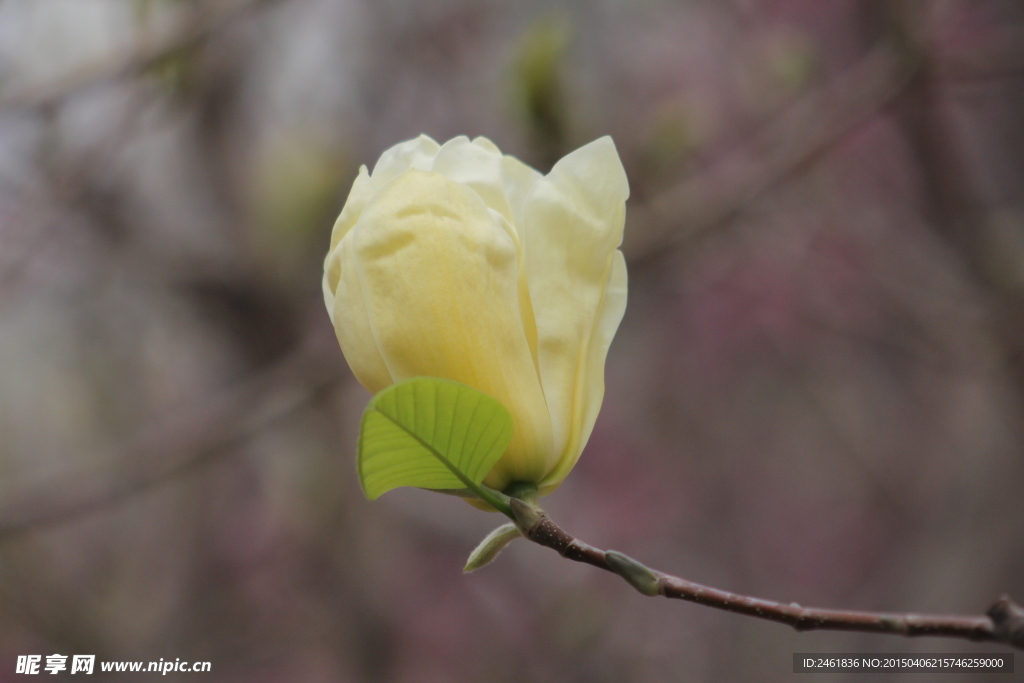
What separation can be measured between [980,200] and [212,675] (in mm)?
2553

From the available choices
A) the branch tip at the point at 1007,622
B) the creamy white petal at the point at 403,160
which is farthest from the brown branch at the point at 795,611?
the creamy white petal at the point at 403,160

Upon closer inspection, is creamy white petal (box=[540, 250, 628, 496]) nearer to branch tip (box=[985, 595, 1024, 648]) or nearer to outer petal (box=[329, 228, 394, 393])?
outer petal (box=[329, 228, 394, 393])

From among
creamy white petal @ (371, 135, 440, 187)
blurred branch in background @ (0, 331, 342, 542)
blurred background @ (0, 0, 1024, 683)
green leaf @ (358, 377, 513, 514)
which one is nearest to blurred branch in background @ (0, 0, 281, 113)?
blurred background @ (0, 0, 1024, 683)

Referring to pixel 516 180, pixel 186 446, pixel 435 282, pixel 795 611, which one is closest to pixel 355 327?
pixel 435 282

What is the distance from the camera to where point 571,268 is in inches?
19.5

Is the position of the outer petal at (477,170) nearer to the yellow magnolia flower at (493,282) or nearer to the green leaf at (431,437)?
the yellow magnolia flower at (493,282)

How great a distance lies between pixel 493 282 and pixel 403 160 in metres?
0.12

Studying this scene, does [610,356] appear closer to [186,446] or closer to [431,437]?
[186,446]

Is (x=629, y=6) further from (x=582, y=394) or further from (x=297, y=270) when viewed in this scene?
(x=582, y=394)

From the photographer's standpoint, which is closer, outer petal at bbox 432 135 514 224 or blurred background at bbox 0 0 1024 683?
outer petal at bbox 432 135 514 224

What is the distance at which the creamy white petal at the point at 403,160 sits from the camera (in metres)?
0.50

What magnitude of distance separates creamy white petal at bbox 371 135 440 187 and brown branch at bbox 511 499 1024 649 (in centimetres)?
23

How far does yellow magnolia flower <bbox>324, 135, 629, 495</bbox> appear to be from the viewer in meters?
0.45

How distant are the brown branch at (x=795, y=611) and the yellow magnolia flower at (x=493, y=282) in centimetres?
5
